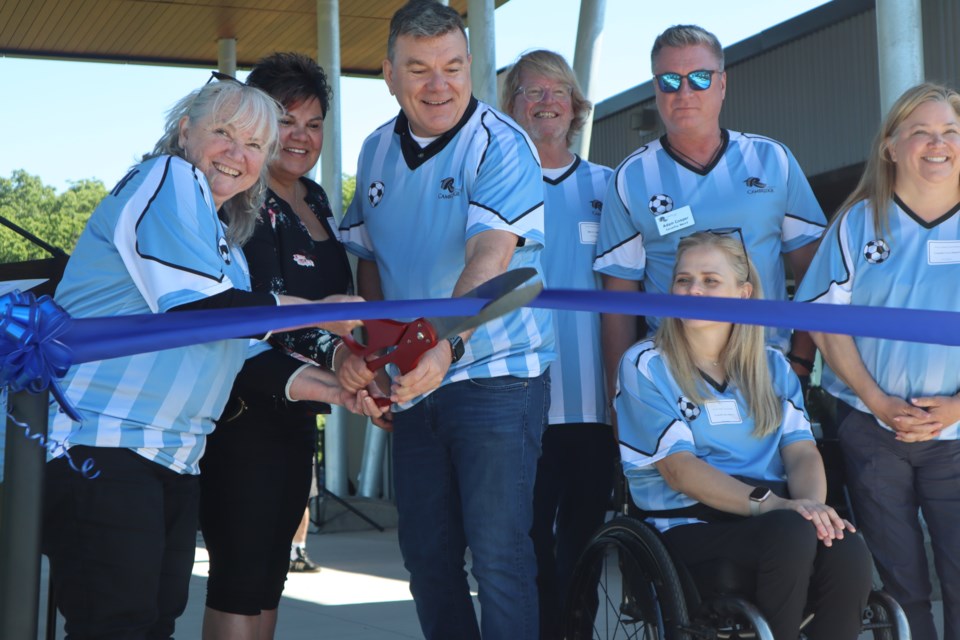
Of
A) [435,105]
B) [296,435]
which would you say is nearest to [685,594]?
[296,435]

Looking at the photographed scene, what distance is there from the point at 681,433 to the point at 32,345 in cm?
161

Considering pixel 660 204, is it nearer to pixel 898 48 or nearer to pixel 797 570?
pixel 797 570

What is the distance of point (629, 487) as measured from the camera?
305cm

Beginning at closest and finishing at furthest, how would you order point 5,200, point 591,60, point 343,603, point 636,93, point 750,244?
point 750,244 < point 343,603 < point 591,60 < point 636,93 < point 5,200

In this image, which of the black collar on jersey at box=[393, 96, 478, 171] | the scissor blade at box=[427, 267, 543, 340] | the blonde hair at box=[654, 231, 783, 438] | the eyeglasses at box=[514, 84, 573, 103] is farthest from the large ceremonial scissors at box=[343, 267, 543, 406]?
the eyeglasses at box=[514, 84, 573, 103]

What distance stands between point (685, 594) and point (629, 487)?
1.61ft

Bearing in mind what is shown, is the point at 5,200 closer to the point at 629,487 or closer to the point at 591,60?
the point at 591,60

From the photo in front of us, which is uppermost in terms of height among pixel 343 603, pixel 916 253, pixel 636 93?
pixel 636 93

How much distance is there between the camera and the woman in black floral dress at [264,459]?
111 inches

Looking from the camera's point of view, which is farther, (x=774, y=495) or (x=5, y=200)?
(x=5, y=200)

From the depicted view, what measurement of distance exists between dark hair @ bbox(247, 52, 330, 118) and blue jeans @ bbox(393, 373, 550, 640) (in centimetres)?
93

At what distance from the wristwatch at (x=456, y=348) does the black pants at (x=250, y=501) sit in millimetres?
529

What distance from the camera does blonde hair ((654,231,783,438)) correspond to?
2965 millimetres

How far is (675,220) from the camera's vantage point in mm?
3314
